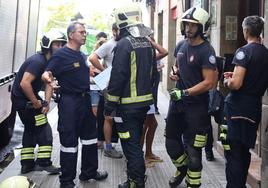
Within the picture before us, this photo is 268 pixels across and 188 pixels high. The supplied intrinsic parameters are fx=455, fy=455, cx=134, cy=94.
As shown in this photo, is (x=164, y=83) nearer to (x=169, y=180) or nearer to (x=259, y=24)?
(x=169, y=180)

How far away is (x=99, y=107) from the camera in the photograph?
6824 mm

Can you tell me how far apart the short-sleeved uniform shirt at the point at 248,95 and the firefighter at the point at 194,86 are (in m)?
0.31

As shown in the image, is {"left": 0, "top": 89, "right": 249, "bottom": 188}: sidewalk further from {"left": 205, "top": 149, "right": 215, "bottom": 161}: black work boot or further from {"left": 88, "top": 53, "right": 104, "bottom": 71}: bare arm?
{"left": 88, "top": 53, "right": 104, "bottom": 71}: bare arm

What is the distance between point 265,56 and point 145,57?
46.2 inches

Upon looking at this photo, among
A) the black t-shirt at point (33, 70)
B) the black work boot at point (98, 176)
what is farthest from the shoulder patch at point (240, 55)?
the black t-shirt at point (33, 70)

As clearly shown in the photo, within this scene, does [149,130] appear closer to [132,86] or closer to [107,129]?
[107,129]

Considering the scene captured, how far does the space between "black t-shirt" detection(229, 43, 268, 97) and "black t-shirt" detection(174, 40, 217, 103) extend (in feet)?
1.22

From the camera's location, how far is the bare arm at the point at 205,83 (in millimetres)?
4475

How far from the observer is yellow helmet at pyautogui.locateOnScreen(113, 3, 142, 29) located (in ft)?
15.2

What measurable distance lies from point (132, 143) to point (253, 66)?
142 centimetres

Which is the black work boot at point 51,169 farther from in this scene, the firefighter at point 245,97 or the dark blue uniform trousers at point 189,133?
the firefighter at point 245,97

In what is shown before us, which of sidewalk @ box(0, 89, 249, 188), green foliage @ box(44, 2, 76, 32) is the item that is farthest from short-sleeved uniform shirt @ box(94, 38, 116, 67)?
green foliage @ box(44, 2, 76, 32)

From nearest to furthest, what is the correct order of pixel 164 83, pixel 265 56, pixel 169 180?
pixel 265 56 → pixel 169 180 → pixel 164 83

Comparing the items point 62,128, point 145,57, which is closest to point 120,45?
point 145,57
